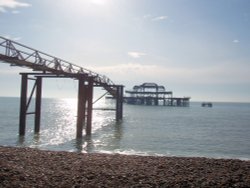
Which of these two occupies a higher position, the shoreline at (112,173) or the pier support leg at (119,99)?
the pier support leg at (119,99)

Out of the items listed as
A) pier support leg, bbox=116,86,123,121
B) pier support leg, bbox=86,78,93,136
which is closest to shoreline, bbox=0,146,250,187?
pier support leg, bbox=86,78,93,136

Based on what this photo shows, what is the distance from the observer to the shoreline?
9055 millimetres

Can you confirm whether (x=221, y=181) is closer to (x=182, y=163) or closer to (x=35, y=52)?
(x=182, y=163)

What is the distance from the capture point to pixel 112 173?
33.3ft

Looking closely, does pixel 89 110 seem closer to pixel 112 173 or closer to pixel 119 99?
pixel 112 173

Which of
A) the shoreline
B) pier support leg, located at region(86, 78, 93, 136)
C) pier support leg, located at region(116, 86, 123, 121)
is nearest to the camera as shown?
the shoreline

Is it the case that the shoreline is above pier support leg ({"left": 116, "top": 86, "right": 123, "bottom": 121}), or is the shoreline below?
below

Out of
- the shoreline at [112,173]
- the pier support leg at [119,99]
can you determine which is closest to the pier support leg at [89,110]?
the shoreline at [112,173]

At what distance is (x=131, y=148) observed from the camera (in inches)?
914

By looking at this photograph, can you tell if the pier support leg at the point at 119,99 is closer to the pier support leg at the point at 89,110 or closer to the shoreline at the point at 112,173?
the pier support leg at the point at 89,110

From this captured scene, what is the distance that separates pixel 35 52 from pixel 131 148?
9025 mm

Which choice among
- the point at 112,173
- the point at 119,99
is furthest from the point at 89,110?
the point at 119,99

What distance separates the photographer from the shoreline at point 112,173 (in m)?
9.05

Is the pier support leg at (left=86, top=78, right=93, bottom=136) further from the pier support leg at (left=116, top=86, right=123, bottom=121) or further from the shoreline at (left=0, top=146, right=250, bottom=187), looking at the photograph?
the pier support leg at (left=116, top=86, right=123, bottom=121)
